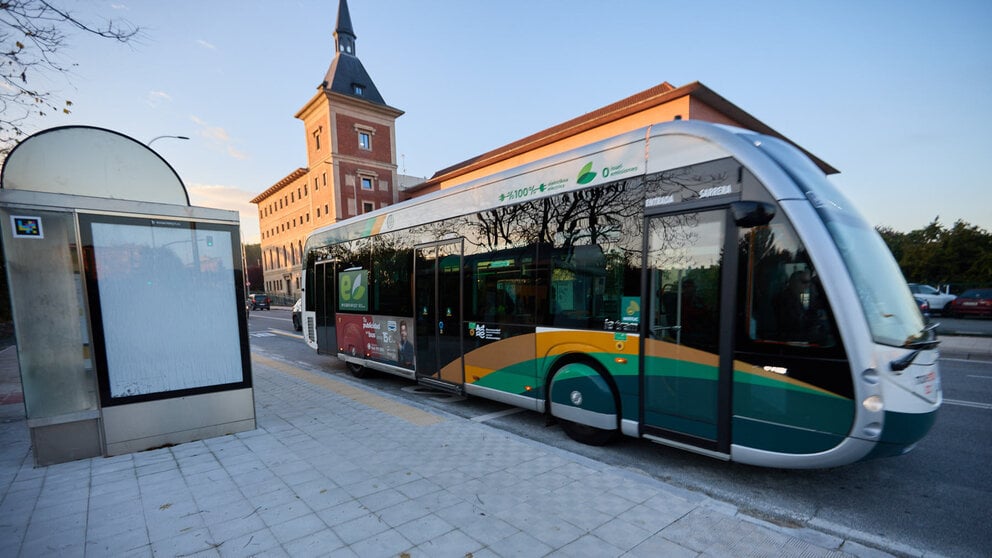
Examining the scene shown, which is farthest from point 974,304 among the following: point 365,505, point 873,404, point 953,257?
point 365,505

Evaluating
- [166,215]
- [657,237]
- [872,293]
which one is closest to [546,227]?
[657,237]

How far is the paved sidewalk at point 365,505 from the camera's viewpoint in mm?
2908

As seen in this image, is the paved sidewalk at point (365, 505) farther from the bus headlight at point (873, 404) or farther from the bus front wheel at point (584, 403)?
the bus headlight at point (873, 404)

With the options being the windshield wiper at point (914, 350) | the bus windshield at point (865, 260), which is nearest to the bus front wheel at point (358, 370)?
the bus windshield at point (865, 260)

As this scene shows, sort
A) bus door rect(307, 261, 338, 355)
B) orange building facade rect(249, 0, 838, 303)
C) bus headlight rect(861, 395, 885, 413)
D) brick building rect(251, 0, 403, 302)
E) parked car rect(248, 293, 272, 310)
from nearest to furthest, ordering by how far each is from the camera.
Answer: bus headlight rect(861, 395, 885, 413) < bus door rect(307, 261, 338, 355) < parked car rect(248, 293, 272, 310) < orange building facade rect(249, 0, 838, 303) < brick building rect(251, 0, 403, 302)

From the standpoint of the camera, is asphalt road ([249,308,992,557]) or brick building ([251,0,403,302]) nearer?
asphalt road ([249,308,992,557])

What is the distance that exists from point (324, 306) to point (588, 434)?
292 inches

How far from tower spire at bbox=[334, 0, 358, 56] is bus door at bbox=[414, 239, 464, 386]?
53.1m

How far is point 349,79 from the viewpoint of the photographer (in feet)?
152

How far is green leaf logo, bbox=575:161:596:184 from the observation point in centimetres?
479

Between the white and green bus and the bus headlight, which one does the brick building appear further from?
the bus headlight

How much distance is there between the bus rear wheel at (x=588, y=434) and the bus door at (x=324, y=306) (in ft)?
21.0

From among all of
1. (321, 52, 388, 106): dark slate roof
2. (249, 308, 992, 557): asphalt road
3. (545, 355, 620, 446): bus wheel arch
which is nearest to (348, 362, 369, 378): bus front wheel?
(249, 308, 992, 557): asphalt road

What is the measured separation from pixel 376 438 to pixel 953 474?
19.7 feet
